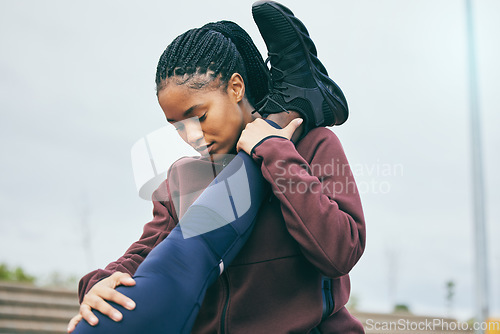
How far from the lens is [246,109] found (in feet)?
3.81

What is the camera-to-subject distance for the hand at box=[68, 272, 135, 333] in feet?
2.72

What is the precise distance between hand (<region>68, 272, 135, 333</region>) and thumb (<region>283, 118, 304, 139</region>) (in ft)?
1.54

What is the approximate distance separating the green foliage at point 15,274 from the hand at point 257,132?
374 inches

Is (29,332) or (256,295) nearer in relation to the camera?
(256,295)

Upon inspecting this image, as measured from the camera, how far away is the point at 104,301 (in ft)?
2.82

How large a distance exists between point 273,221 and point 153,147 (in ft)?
1.30

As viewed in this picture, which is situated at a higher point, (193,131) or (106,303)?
(193,131)

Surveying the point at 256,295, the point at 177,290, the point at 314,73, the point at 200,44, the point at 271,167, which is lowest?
the point at 256,295

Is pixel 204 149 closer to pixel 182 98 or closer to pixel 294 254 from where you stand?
pixel 182 98

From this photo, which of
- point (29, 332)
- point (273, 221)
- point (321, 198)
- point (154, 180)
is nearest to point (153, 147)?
point (154, 180)

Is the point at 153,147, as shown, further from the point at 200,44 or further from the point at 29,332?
the point at 29,332

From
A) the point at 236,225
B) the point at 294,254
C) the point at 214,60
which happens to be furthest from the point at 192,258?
the point at 214,60

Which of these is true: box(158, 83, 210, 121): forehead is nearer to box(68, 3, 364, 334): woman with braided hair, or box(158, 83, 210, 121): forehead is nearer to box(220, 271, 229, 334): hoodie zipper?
box(68, 3, 364, 334): woman with braided hair

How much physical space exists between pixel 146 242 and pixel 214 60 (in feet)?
1.59
